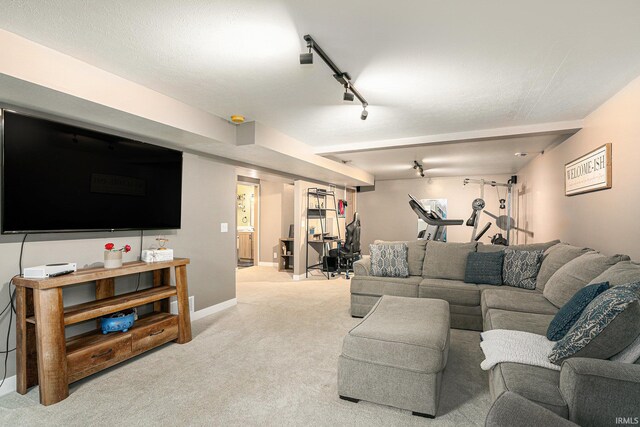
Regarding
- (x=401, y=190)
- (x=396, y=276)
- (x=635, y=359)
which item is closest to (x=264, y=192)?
(x=401, y=190)

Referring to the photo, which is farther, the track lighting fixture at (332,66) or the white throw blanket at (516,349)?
the track lighting fixture at (332,66)

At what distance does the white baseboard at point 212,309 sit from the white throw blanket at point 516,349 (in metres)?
3.28

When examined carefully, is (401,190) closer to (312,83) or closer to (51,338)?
Result: (312,83)

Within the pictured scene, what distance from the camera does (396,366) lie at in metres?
2.04

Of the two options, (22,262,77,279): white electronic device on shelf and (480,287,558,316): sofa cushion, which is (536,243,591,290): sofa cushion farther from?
(22,262,77,279): white electronic device on shelf

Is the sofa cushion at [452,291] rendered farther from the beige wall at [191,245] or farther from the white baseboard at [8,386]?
the white baseboard at [8,386]

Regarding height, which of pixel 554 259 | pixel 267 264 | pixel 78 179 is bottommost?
pixel 267 264

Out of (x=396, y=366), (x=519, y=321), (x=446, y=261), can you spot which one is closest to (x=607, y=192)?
(x=519, y=321)

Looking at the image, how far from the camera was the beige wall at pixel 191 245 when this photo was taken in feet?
8.25

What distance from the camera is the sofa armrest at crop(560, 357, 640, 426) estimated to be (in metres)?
1.27

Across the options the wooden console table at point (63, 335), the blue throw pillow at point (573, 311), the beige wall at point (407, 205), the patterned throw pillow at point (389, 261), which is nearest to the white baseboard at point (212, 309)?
the wooden console table at point (63, 335)

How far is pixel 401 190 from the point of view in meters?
9.09

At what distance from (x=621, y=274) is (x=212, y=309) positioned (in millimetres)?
4107

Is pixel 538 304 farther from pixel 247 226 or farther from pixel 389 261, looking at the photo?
pixel 247 226
